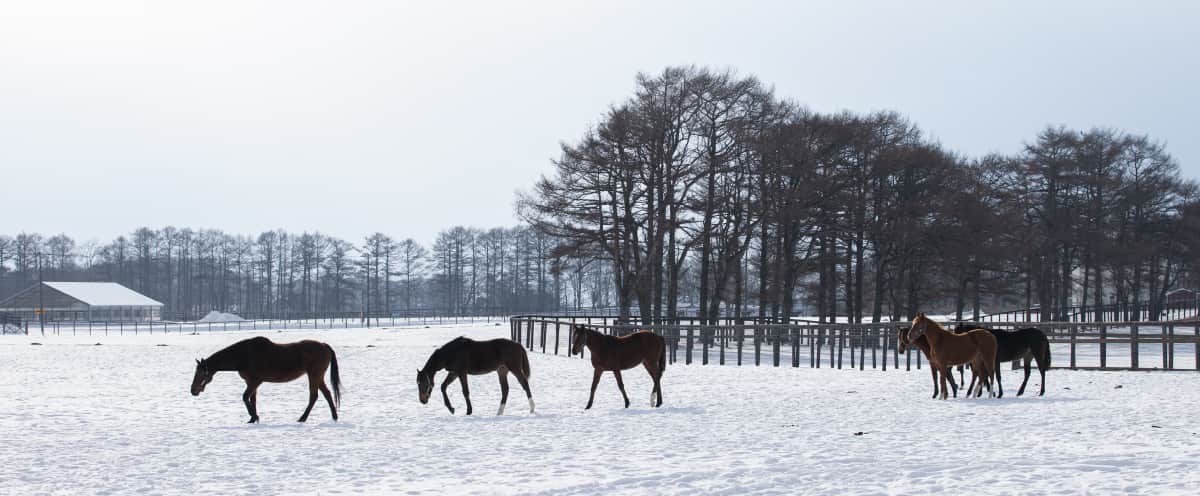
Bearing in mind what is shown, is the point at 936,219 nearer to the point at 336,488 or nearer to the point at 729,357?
the point at 729,357

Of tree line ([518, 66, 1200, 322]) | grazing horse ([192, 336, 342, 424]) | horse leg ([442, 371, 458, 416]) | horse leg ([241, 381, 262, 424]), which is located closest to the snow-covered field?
horse leg ([442, 371, 458, 416])

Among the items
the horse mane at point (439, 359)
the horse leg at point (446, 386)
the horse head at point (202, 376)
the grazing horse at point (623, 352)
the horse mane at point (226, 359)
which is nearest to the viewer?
the horse mane at point (226, 359)

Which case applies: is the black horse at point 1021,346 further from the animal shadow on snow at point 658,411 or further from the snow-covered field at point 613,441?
the animal shadow on snow at point 658,411

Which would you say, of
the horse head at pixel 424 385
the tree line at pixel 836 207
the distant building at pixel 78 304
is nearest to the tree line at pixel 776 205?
the tree line at pixel 836 207

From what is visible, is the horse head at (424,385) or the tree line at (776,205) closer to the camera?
the horse head at (424,385)

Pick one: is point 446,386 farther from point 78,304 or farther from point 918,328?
point 78,304

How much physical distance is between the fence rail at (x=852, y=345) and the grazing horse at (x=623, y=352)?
878cm

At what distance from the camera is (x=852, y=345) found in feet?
88.9

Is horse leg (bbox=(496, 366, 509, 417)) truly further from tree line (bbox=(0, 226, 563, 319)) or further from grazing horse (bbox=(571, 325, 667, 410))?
tree line (bbox=(0, 226, 563, 319))

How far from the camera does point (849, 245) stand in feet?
142

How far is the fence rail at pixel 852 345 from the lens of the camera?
77.0 feet

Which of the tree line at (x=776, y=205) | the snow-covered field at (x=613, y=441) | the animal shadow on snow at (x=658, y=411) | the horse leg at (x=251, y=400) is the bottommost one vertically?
the animal shadow on snow at (x=658, y=411)

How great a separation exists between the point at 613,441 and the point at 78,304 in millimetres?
87890

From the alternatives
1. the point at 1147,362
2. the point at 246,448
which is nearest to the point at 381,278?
the point at 1147,362
